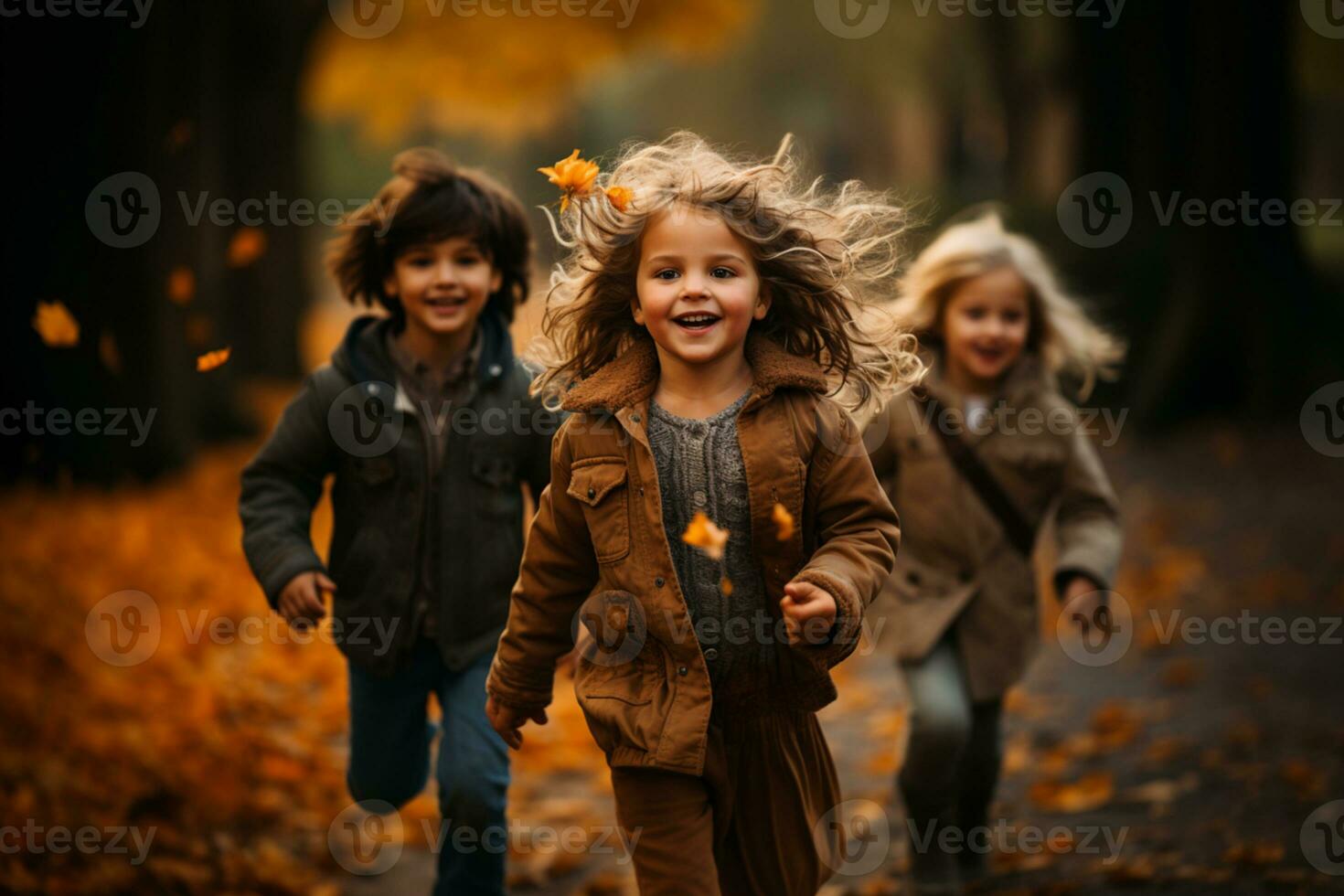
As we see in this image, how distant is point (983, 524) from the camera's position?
4816mm

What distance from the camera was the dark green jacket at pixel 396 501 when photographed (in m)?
4.22

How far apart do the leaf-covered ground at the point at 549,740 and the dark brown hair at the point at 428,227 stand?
2195mm

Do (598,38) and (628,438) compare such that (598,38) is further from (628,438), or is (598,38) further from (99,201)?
(628,438)

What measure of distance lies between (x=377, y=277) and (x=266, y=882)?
87.0 inches

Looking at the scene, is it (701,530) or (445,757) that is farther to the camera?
(445,757)
